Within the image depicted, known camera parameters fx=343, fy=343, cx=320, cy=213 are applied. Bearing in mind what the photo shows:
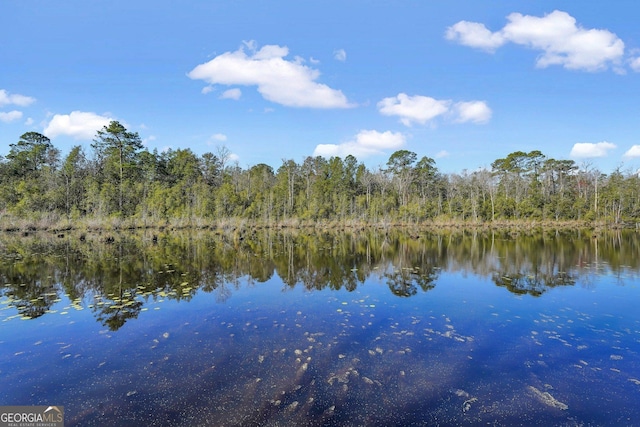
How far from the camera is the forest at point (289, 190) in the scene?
42.4m

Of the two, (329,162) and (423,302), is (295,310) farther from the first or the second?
(329,162)

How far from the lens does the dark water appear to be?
174 inches

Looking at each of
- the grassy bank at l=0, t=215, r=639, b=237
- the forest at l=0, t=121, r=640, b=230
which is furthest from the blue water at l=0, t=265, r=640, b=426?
the forest at l=0, t=121, r=640, b=230

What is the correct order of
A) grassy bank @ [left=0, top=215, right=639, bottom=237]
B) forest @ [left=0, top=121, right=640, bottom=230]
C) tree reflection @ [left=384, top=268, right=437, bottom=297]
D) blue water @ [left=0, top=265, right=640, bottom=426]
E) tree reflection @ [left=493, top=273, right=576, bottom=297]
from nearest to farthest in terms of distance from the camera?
blue water @ [left=0, top=265, right=640, bottom=426]
tree reflection @ [left=384, top=268, right=437, bottom=297]
tree reflection @ [left=493, top=273, right=576, bottom=297]
grassy bank @ [left=0, top=215, right=639, bottom=237]
forest @ [left=0, top=121, right=640, bottom=230]

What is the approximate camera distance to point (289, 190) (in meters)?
51.8

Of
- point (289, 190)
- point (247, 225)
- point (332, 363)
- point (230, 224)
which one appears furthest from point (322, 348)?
point (289, 190)

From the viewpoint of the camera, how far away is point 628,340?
6789mm

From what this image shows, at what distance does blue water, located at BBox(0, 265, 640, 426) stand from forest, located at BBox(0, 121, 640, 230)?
3404cm

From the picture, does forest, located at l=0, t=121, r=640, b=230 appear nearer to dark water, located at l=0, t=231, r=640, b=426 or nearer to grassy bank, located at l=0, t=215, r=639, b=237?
grassy bank, located at l=0, t=215, r=639, b=237

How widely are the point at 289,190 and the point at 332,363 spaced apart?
1840 inches

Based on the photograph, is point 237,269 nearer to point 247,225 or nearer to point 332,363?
point 332,363

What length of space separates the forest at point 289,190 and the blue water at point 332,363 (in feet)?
112

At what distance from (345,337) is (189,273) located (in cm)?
852

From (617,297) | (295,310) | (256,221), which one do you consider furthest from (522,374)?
(256,221)
